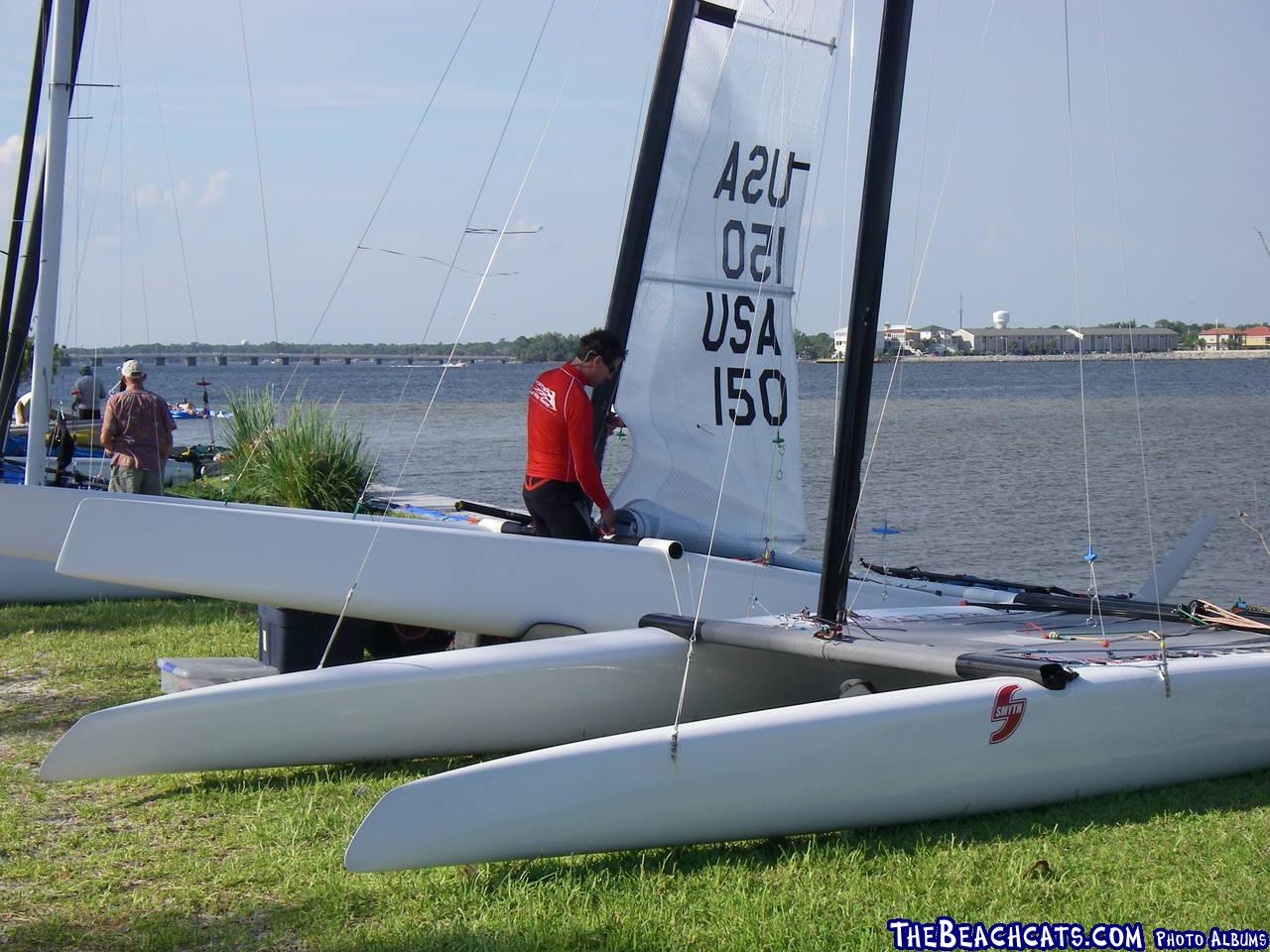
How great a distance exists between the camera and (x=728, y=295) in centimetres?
739

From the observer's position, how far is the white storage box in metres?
5.57

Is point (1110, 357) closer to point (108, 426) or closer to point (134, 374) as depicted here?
point (134, 374)

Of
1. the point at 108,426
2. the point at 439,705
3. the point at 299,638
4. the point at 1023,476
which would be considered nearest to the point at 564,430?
the point at 299,638

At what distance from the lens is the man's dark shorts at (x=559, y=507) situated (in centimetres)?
645

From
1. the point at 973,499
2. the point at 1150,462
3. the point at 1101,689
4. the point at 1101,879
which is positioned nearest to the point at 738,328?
the point at 1101,689

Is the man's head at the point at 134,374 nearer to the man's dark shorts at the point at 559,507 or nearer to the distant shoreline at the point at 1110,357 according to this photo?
the man's dark shorts at the point at 559,507

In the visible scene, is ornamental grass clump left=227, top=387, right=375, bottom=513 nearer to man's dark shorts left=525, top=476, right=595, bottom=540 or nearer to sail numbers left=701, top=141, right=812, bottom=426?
sail numbers left=701, top=141, right=812, bottom=426

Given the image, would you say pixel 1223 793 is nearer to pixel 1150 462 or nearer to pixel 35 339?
pixel 35 339

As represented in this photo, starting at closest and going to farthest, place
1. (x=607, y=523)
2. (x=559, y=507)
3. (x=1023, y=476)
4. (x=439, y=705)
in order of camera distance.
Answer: (x=439, y=705), (x=559, y=507), (x=607, y=523), (x=1023, y=476)

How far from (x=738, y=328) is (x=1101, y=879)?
13.6 feet

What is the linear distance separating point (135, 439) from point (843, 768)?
22.1 ft

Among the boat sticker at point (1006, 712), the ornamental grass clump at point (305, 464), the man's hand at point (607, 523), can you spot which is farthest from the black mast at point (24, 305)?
the boat sticker at point (1006, 712)

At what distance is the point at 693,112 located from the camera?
736 centimetres

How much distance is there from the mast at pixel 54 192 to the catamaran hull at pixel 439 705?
5185 mm
